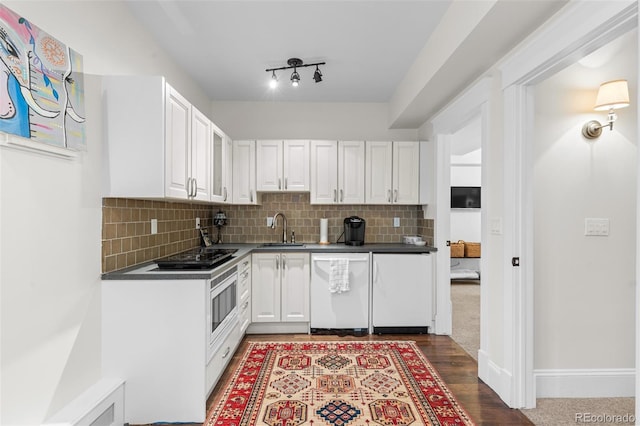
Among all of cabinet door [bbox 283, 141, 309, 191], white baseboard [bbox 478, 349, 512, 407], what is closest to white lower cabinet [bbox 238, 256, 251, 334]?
cabinet door [bbox 283, 141, 309, 191]

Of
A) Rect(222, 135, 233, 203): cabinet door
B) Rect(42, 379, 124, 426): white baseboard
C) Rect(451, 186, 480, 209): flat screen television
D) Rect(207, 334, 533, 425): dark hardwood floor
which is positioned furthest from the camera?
Rect(451, 186, 480, 209): flat screen television

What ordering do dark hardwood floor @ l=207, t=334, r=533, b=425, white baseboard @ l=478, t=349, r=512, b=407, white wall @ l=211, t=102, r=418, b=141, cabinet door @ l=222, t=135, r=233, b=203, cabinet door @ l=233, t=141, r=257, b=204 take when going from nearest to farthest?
dark hardwood floor @ l=207, t=334, r=533, b=425 → white baseboard @ l=478, t=349, r=512, b=407 → cabinet door @ l=222, t=135, r=233, b=203 → cabinet door @ l=233, t=141, r=257, b=204 → white wall @ l=211, t=102, r=418, b=141

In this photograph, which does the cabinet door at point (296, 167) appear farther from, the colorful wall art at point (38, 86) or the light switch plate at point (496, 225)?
the colorful wall art at point (38, 86)

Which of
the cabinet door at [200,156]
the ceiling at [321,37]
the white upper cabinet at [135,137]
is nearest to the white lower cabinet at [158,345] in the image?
the white upper cabinet at [135,137]

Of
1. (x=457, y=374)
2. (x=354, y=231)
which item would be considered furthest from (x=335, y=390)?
(x=354, y=231)

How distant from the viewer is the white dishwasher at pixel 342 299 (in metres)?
3.58

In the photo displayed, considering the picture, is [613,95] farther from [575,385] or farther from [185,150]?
[185,150]

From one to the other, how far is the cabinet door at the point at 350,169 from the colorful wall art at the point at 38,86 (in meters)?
2.62

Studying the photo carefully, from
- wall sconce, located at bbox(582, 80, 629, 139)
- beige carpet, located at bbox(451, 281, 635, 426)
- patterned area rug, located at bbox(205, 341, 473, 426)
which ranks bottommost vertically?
patterned area rug, located at bbox(205, 341, 473, 426)

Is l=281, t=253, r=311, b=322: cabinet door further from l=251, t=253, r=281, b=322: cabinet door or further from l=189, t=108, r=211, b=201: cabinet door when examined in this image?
l=189, t=108, r=211, b=201: cabinet door

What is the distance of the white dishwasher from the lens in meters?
3.58

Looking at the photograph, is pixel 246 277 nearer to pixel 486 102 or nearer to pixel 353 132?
pixel 353 132

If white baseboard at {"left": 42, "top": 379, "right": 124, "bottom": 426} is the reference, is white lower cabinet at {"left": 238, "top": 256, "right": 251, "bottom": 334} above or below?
above

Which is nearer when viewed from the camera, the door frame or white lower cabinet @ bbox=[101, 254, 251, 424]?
white lower cabinet @ bbox=[101, 254, 251, 424]
